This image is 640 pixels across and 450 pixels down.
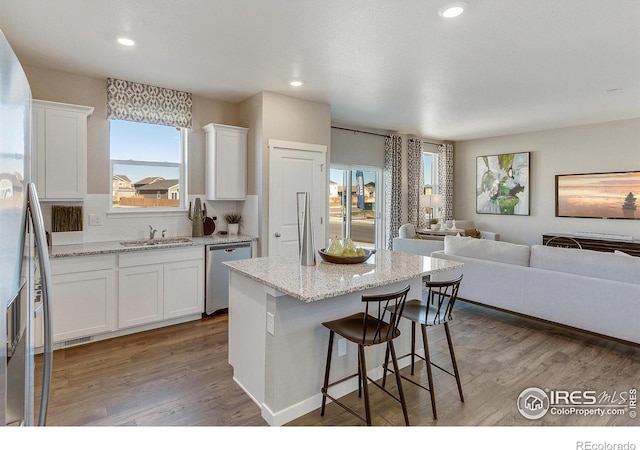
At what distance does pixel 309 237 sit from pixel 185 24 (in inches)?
73.1

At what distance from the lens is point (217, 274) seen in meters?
4.20

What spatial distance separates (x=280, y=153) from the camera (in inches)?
178

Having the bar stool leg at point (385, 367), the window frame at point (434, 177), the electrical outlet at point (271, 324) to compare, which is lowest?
the bar stool leg at point (385, 367)

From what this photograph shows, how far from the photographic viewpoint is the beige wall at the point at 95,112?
362cm

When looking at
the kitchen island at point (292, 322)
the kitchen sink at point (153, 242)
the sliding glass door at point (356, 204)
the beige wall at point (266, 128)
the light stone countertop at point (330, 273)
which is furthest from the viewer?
the sliding glass door at point (356, 204)

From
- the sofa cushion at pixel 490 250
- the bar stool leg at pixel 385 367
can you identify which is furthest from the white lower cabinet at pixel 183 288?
the sofa cushion at pixel 490 250

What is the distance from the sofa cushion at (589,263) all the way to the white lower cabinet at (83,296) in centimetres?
430

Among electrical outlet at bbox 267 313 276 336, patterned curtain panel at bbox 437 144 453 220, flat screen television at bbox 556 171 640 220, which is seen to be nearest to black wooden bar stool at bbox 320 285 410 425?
electrical outlet at bbox 267 313 276 336

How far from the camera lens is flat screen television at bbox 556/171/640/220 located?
6039 mm

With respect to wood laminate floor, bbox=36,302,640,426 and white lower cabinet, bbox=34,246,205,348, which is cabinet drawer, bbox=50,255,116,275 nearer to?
white lower cabinet, bbox=34,246,205,348

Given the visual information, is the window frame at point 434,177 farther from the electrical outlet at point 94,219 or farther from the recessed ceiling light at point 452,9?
the electrical outlet at point 94,219
